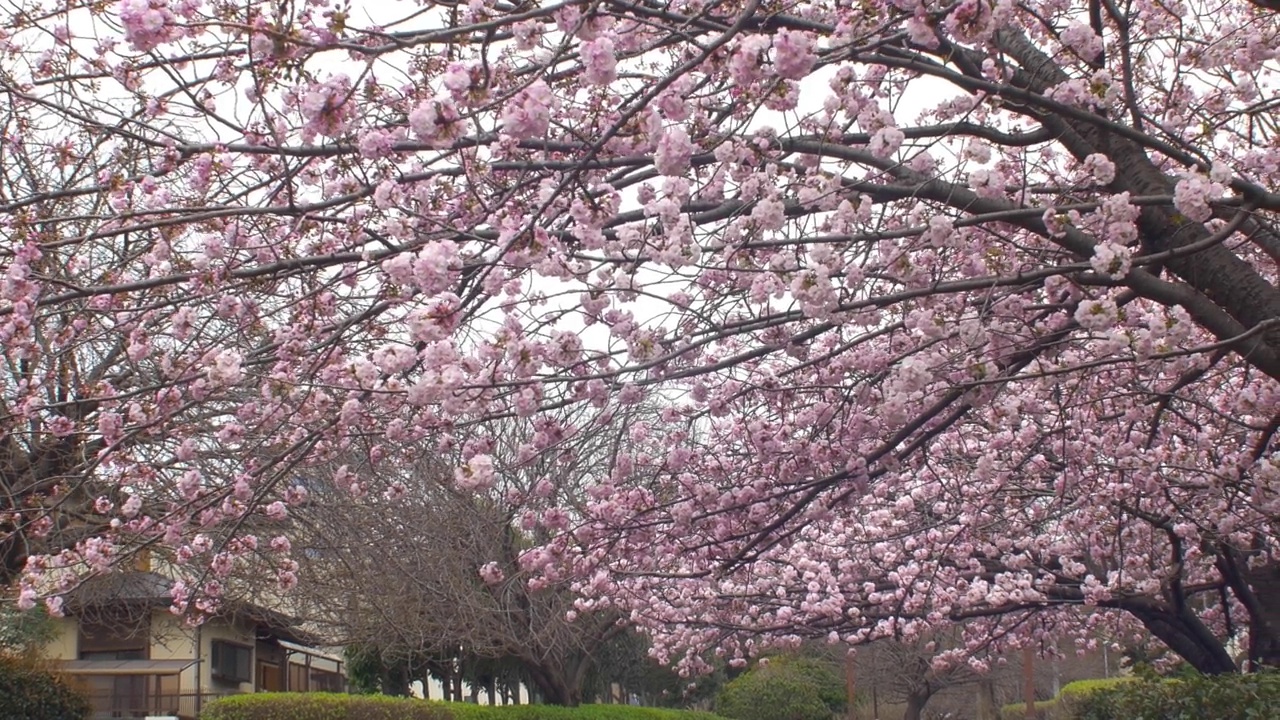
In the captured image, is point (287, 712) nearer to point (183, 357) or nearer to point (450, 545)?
point (450, 545)

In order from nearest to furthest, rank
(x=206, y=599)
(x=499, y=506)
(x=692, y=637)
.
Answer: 1. (x=206, y=599)
2. (x=692, y=637)
3. (x=499, y=506)

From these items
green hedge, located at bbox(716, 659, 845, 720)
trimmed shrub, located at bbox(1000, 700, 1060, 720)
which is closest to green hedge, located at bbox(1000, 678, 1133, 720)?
trimmed shrub, located at bbox(1000, 700, 1060, 720)

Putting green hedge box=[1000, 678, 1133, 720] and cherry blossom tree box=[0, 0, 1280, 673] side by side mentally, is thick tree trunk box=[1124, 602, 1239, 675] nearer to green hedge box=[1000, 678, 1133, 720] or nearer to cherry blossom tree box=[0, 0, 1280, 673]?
cherry blossom tree box=[0, 0, 1280, 673]

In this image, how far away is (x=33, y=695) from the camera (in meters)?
12.9

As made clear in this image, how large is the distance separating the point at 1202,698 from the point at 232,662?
26.6 metres

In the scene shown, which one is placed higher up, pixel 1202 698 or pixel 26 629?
pixel 26 629

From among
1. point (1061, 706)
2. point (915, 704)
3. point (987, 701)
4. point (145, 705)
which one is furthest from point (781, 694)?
point (145, 705)

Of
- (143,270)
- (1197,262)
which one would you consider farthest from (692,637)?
(1197,262)

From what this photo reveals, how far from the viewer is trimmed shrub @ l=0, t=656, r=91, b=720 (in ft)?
40.7

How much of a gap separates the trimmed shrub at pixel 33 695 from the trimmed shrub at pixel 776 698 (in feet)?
60.7

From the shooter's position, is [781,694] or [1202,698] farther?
[781,694]

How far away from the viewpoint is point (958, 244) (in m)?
4.41

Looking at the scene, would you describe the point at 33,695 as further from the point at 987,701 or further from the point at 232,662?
the point at 987,701

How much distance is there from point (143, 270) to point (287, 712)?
977cm
